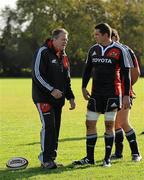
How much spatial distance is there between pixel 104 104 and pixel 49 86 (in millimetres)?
962

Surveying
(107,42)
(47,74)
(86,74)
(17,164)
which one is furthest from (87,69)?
(17,164)

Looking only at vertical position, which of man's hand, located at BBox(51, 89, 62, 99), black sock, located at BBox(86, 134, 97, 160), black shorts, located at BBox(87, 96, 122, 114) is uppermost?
man's hand, located at BBox(51, 89, 62, 99)

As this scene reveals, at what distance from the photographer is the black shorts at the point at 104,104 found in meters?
8.16

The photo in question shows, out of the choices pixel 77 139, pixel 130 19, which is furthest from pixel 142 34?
pixel 77 139

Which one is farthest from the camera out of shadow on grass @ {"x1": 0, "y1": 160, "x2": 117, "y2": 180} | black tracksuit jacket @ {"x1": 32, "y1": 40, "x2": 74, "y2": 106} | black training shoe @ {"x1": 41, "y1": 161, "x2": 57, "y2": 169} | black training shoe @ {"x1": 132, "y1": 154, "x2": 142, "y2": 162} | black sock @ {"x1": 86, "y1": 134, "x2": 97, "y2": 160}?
black training shoe @ {"x1": 132, "y1": 154, "x2": 142, "y2": 162}

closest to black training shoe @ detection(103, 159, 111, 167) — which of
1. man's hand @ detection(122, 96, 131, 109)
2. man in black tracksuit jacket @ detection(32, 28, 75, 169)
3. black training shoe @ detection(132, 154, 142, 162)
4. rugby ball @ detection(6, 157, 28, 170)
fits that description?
black training shoe @ detection(132, 154, 142, 162)

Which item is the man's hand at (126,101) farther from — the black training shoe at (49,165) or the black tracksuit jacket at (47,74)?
the black training shoe at (49,165)

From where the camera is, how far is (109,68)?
8141 mm

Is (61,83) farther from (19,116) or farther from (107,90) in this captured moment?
(19,116)

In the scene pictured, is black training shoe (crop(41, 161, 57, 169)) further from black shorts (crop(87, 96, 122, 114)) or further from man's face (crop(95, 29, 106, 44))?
man's face (crop(95, 29, 106, 44))

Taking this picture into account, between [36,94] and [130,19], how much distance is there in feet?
233

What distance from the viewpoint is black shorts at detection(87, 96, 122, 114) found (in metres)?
8.16

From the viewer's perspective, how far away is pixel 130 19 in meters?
77.5

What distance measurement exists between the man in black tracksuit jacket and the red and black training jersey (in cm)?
55
